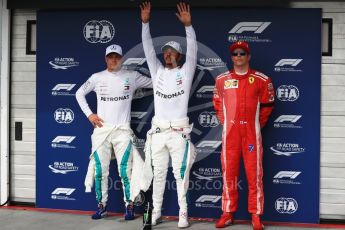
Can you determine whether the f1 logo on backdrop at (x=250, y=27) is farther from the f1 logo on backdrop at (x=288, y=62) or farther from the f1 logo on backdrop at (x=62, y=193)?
the f1 logo on backdrop at (x=62, y=193)

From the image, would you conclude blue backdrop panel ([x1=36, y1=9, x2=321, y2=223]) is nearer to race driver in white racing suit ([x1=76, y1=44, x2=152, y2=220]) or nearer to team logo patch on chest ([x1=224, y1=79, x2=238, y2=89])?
race driver in white racing suit ([x1=76, y1=44, x2=152, y2=220])

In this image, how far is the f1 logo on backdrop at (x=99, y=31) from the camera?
18.0ft

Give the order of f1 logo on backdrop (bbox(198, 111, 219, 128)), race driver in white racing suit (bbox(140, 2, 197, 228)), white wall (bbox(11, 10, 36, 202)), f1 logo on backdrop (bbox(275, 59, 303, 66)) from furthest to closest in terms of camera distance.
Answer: white wall (bbox(11, 10, 36, 202)) < f1 logo on backdrop (bbox(198, 111, 219, 128)) < f1 logo on backdrop (bbox(275, 59, 303, 66)) < race driver in white racing suit (bbox(140, 2, 197, 228))

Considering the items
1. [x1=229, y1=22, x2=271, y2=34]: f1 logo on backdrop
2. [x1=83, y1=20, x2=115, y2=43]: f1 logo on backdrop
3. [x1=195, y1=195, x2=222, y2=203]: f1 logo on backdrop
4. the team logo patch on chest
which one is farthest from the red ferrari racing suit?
[x1=83, y1=20, x2=115, y2=43]: f1 logo on backdrop

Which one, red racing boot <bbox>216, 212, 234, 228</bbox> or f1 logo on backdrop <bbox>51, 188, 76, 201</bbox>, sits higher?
f1 logo on backdrop <bbox>51, 188, 76, 201</bbox>

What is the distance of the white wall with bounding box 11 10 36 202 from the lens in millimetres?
5746

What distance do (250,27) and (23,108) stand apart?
258cm

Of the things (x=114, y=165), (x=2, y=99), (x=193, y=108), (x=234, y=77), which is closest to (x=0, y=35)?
(x=2, y=99)

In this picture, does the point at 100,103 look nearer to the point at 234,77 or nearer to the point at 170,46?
the point at 170,46

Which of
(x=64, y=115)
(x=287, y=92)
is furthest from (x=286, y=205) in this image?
(x=64, y=115)

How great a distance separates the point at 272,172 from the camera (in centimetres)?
522

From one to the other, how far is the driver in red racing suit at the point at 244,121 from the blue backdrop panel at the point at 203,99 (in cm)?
36

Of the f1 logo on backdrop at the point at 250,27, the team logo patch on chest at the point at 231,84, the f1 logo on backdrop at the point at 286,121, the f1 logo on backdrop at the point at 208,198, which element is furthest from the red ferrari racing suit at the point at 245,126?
the f1 logo on backdrop at the point at 250,27

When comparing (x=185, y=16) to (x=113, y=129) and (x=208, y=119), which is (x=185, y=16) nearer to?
(x=208, y=119)
